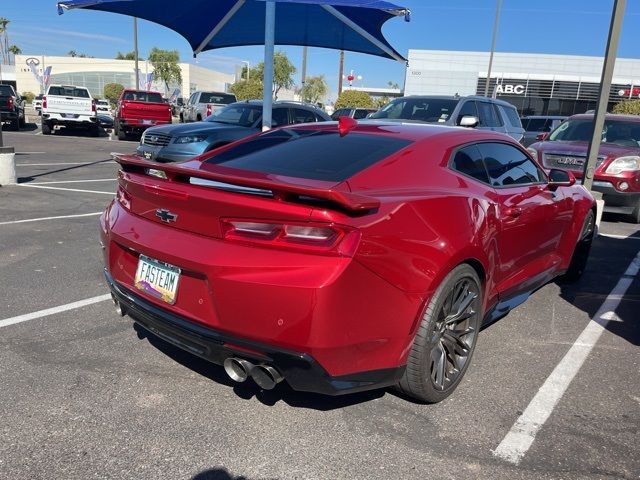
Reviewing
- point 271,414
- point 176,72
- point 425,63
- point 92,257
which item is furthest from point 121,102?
point 176,72

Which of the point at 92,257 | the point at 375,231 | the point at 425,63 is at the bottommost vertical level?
the point at 92,257

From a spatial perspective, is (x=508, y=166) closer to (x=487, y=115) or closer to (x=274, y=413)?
(x=274, y=413)

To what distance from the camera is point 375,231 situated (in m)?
2.52

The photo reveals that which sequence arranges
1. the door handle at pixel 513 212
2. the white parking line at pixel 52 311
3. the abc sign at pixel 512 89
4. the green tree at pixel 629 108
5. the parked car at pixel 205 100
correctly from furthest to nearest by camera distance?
the abc sign at pixel 512 89, the green tree at pixel 629 108, the parked car at pixel 205 100, the white parking line at pixel 52 311, the door handle at pixel 513 212

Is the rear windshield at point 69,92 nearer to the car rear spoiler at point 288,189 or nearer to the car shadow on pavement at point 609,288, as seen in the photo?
the car shadow on pavement at point 609,288

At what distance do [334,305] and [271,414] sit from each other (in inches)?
38.0

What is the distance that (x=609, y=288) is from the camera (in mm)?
5559

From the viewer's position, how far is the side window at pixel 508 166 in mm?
3814

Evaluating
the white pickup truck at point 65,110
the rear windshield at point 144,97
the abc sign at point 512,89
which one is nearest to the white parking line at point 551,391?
the rear windshield at point 144,97

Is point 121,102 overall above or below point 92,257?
above

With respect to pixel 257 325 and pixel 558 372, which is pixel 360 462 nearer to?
pixel 257 325

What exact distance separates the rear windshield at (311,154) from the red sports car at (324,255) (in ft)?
0.05

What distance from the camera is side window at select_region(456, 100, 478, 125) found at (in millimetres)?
9638

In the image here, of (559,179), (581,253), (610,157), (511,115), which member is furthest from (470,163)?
(511,115)
